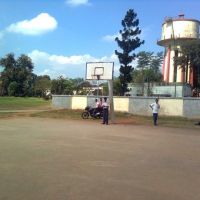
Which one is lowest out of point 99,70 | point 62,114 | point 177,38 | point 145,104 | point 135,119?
point 135,119

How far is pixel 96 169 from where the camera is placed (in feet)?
33.8

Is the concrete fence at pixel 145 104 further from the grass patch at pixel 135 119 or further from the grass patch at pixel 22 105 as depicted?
the grass patch at pixel 22 105

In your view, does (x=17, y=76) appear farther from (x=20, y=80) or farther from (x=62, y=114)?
(x=62, y=114)

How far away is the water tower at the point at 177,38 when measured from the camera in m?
64.9

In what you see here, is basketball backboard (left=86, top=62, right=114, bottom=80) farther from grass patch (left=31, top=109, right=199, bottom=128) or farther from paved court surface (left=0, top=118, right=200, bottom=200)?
paved court surface (left=0, top=118, right=200, bottom=200)

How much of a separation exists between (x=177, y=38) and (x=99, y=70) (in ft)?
108

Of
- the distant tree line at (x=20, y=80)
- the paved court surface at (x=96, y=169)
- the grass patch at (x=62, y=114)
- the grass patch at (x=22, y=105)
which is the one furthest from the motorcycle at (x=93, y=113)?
the distant tree line at (x=20, y=80)

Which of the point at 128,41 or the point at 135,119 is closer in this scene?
the point at 135,119

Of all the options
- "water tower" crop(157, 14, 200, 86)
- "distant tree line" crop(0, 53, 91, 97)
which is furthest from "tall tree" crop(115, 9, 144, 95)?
"distant tree line" crop(0, 53, 91, 97)

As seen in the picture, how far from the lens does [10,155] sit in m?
11.9

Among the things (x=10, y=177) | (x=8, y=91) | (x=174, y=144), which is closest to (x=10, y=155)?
(x=10, y=177)

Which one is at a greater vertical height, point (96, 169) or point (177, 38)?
point (177, 38)

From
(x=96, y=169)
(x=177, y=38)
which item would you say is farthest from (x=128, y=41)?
(x=96, y=169)

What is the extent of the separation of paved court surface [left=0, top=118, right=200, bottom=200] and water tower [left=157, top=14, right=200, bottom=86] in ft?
164
